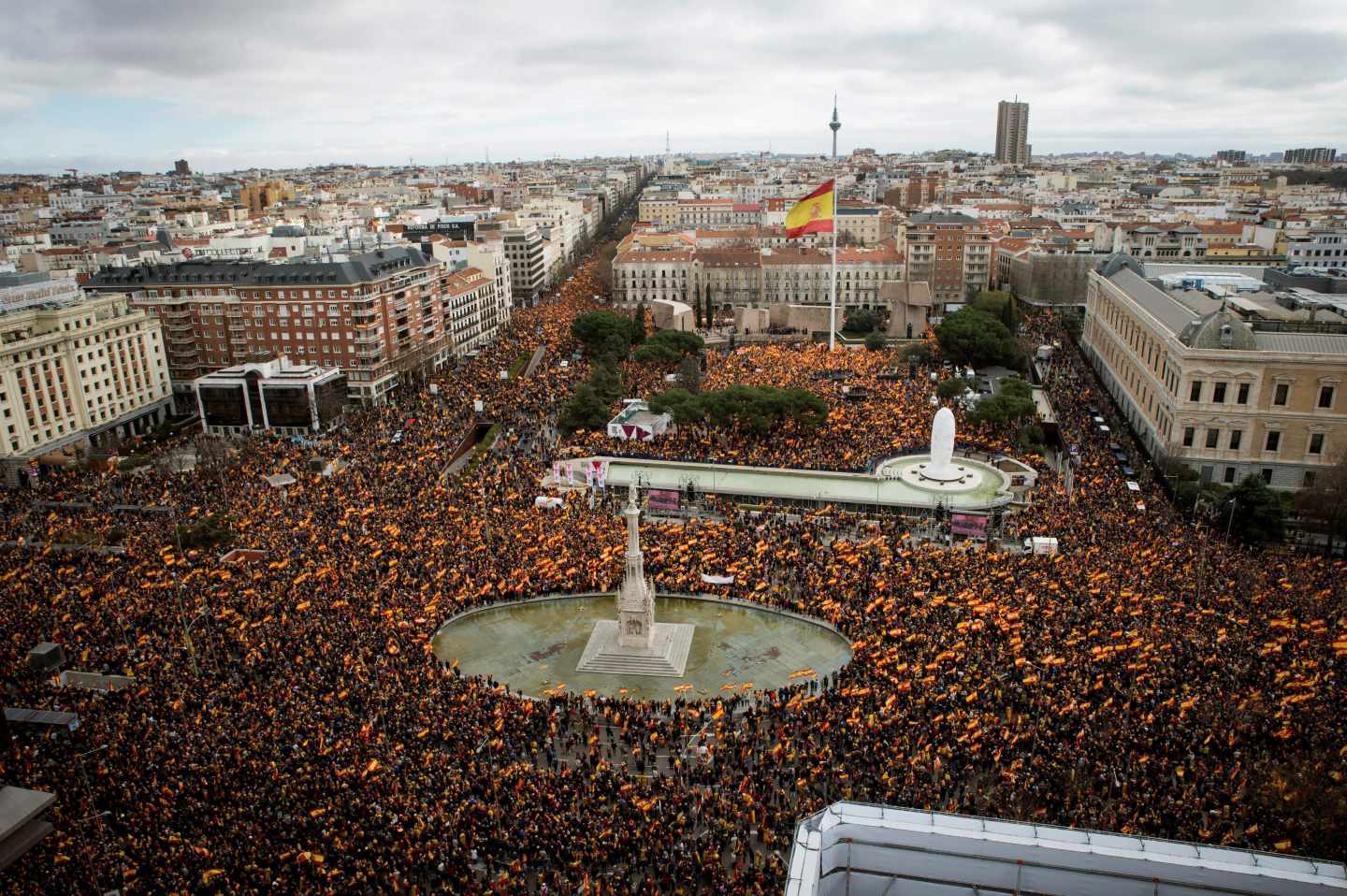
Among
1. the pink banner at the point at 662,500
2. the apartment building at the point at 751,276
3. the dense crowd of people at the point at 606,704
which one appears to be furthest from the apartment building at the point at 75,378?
the apartment building at the point at 751,276

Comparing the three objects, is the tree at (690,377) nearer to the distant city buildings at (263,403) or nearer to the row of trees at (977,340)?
the row of trees at (977,340)

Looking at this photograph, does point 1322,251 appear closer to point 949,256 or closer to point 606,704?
point 949,256

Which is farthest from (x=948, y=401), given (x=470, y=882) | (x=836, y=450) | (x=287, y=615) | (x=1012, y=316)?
(x=470, y=882)

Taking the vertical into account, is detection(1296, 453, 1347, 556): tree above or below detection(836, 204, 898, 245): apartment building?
below

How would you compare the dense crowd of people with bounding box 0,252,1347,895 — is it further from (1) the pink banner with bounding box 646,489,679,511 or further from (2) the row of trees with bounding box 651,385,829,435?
(2) the row of trees with bounding box 651,385,829,435

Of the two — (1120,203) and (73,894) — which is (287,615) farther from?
(1120,203)

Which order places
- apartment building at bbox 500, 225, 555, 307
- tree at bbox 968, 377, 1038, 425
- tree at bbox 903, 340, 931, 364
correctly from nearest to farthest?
tree at bbox 968, 377, 1038, 425 → tree at bbox 903, 340, 931, 364 → apartment building at bbox 500, 225, 555, 307

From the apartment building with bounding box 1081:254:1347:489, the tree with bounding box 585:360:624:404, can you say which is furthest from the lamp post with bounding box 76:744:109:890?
the apartment building with bounding box 1081:254:1347:489
